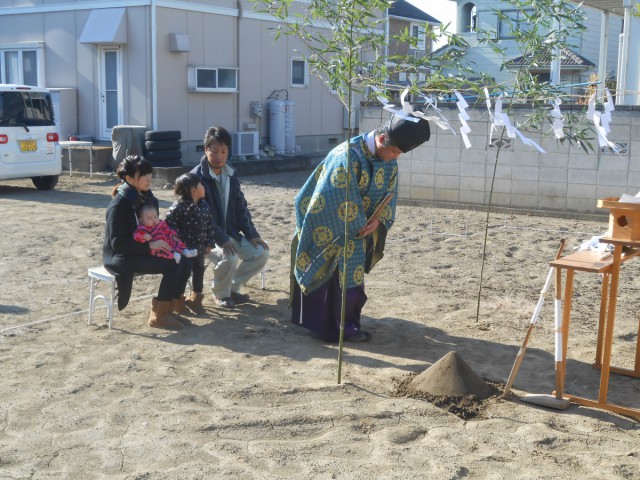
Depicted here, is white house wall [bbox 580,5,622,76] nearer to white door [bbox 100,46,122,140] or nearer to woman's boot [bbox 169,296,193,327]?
white door [bbox 100,46,122,140]

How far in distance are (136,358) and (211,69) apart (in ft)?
41.4

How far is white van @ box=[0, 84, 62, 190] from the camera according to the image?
13.2m

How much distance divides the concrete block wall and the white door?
21.9 feet

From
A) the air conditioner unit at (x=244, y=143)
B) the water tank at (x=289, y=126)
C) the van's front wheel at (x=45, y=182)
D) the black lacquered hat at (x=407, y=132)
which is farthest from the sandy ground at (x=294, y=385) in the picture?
the water tank at (x=289, y=126)

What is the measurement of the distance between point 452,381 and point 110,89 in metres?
13.8

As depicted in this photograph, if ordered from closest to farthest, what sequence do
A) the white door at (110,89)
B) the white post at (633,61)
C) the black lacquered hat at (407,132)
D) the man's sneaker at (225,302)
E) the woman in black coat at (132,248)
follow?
the black lacquered hat at (407,132) → the woman in black coat at (132,248) → the man's sneaker at (225,302) → the white post at (633,61) → the white door at (110,89)

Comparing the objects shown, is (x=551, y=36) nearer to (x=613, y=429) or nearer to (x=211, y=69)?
(x=613, y=429)

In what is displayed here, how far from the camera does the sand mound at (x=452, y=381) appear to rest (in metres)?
4.68

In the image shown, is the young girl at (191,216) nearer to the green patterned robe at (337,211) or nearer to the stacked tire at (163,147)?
the green patterned robe at (337,211)

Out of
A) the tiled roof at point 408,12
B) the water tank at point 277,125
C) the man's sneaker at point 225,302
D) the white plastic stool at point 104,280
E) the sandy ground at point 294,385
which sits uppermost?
the tiled roof at point 408,12

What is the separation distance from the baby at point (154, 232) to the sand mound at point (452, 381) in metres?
1.99

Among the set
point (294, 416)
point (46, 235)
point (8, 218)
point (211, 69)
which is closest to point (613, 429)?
point (294, 416)

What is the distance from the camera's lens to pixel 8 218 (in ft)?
35.9

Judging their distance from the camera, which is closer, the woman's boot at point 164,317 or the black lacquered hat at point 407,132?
the black lacquered hat at point 407,132
